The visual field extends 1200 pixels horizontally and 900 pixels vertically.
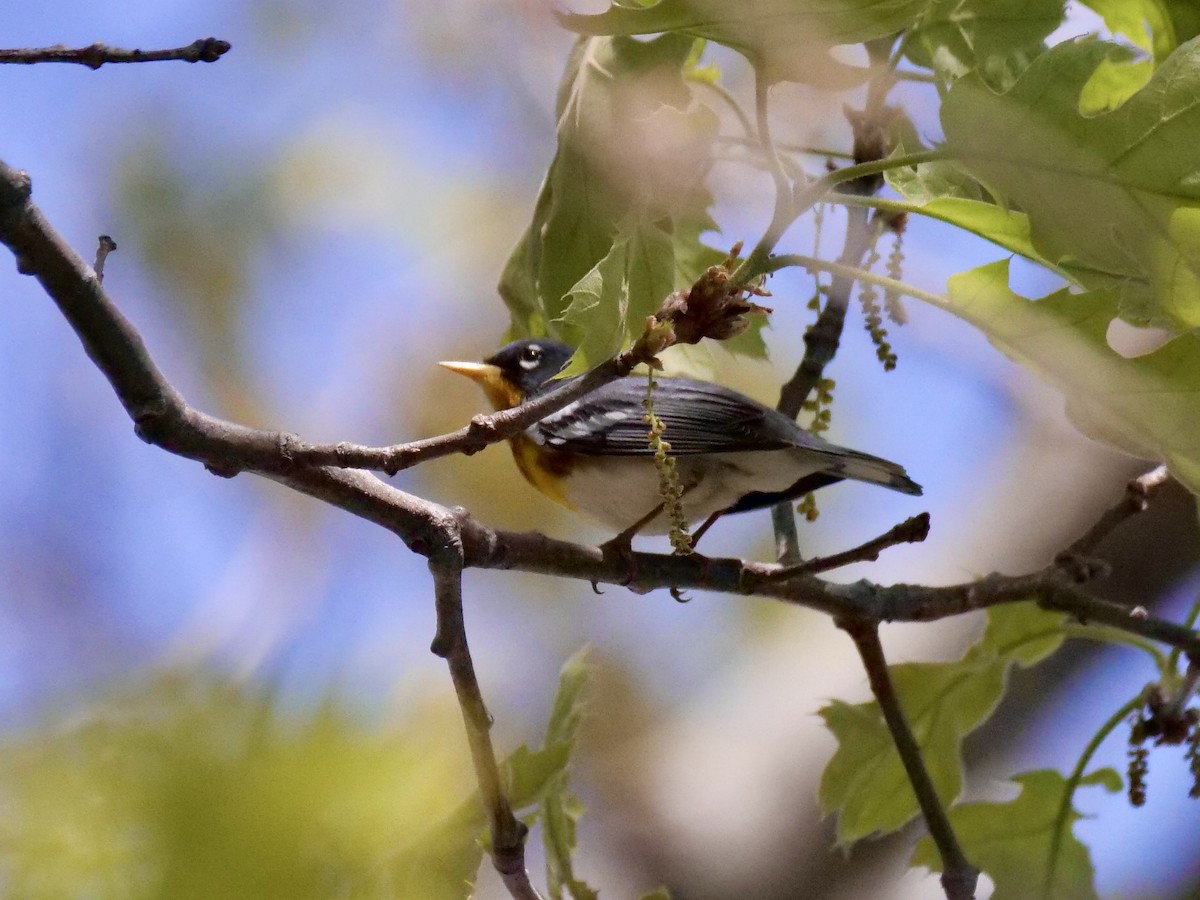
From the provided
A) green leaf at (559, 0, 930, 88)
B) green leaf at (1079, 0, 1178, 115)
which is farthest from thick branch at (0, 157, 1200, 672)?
green leaf at (1079, 0, 1178, 115)

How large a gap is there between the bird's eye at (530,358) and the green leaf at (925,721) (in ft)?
2.53

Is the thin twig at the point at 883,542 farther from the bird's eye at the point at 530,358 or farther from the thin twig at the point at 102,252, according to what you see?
the bird's eye at the point at 530,358

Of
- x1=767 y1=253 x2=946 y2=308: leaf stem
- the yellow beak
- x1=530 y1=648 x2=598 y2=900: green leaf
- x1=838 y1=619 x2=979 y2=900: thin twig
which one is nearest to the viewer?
x1=767 y1=253 x2=946 y2=308: leaf stem

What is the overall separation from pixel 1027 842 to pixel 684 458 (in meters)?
0.59

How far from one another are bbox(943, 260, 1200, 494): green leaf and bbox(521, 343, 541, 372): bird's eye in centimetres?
104

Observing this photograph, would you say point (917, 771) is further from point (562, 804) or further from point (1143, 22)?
point (1143, 22)

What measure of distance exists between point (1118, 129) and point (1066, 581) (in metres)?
0.54

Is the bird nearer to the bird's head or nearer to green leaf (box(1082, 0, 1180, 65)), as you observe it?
the bird's head

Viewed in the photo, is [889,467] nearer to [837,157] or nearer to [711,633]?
[837,157]

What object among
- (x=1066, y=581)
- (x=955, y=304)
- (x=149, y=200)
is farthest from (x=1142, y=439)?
(x=149, y=200)

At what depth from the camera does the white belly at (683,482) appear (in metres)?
1.37

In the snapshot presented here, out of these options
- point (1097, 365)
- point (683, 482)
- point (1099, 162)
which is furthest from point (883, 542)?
point (683, 482)

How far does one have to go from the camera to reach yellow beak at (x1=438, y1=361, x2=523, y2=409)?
171 centimetres

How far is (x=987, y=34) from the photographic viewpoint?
3.18 ft
